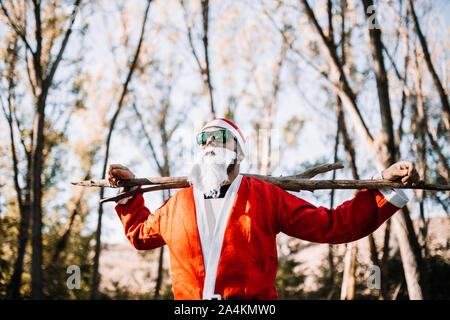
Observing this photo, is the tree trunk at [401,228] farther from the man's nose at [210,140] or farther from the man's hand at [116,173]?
the man's hand at [116,173]

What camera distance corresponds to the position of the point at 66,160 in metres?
14.0

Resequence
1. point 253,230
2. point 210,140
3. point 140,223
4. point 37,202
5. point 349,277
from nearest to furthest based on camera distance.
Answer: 1. point 253,230
2. point 210,140
3. point 140,223
4. point 37,202
5. point 349,277

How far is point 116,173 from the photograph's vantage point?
2836 millimetres

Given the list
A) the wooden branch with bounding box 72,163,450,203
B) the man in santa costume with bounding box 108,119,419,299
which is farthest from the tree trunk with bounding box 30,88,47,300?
the man in santa costume with bounding box 108,119,419,299

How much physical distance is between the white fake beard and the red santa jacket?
134 mm

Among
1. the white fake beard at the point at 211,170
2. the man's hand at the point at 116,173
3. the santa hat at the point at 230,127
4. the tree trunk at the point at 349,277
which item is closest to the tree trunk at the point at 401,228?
the santa hat at the point at 230,127

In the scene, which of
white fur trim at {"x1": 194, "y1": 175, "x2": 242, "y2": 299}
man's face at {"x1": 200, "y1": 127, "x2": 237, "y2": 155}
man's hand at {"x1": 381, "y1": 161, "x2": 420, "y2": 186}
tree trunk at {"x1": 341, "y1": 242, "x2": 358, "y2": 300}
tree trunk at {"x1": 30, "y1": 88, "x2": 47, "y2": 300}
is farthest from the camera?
tree trunk at {"x1": 341, "y1": 242, "x2": 358, "y2": 300}

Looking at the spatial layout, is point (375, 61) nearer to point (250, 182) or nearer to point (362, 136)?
point (362, 136)

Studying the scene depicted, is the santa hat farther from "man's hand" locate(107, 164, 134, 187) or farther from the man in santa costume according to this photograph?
"man's hand" locate(107, 164, 134, 187)

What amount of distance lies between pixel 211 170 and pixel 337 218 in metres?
0.91

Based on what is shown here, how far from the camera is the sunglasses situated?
2.67m

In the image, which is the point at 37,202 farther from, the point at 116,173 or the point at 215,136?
the point at 215,136

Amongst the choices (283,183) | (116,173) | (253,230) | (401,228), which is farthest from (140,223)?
(401,228)

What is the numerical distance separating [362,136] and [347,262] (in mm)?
4850
